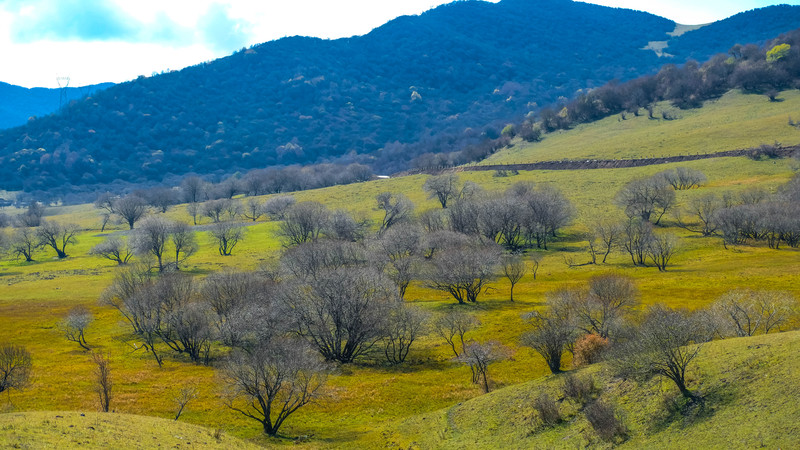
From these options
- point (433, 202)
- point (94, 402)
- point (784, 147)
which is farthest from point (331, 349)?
point (784, 147)

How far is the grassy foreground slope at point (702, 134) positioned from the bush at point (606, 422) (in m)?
140

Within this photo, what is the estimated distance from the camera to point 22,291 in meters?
101

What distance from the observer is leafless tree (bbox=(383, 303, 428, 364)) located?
5938 cm

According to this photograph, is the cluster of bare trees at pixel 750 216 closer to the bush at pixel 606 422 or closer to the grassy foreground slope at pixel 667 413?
the grassy foreground slope at pixel 667 413

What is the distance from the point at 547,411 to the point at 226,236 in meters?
105

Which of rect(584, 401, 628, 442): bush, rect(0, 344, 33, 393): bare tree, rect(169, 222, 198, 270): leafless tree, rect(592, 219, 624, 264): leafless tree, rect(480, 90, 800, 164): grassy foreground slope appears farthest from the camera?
rect(480, 90, 800, 164): grassy foreground slope

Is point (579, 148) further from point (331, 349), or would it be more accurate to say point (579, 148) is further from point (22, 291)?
point (22, 291)

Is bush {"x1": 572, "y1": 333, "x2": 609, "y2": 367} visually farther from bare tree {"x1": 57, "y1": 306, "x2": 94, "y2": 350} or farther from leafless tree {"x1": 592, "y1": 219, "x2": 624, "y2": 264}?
bare tree {"x1": 57, "y1": 306, "x2": 94, "y2": 350}

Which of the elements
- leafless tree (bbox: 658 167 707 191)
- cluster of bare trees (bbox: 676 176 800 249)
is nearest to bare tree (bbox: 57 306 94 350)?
cluster of bare trees (bbox: 676 176 800 249)

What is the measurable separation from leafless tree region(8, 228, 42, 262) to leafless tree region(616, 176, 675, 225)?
140002mm

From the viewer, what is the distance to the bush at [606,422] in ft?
97.5

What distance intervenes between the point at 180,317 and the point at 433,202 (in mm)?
97050

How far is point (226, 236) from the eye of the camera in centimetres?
12600

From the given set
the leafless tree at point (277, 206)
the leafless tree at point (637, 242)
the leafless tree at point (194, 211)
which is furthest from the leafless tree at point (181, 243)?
the leafless tree at point (637, 242)
